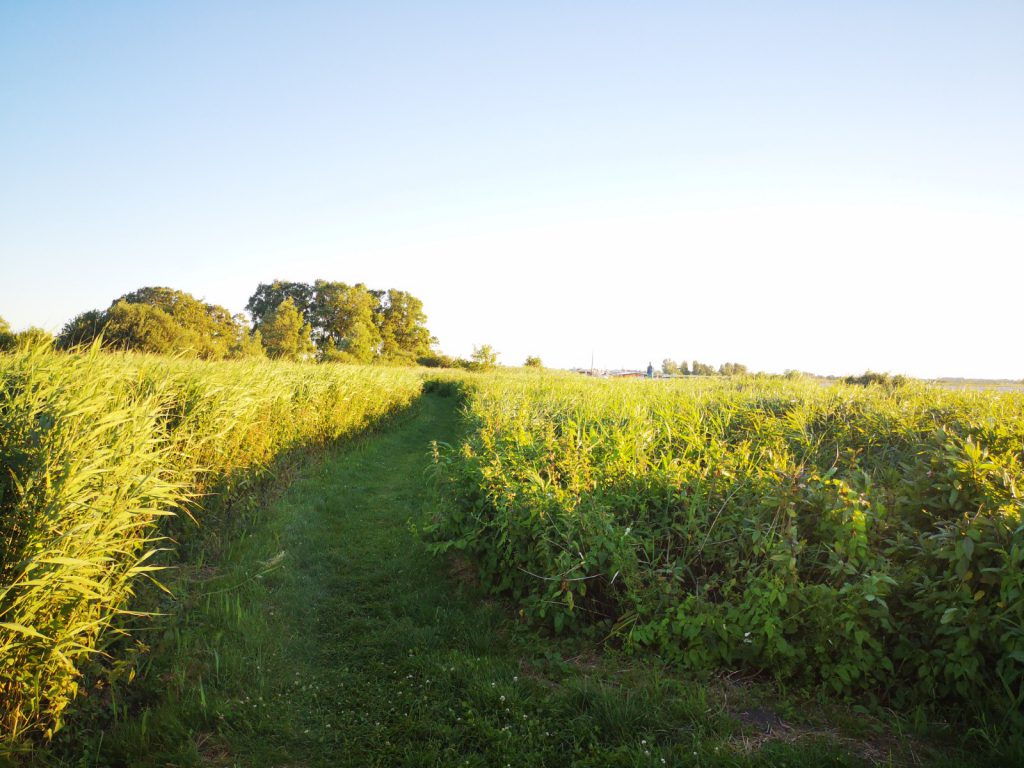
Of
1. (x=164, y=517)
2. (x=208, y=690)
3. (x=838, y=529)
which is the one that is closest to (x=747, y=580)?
(x=838, y=529)

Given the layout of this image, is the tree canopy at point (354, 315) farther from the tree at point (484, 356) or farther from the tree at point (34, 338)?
the tree at point (34, 338)

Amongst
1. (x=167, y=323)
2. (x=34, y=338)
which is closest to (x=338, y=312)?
(x=167, y=323)

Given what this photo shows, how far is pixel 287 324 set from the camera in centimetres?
4175

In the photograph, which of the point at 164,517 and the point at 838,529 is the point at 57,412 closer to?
the point at 164,517

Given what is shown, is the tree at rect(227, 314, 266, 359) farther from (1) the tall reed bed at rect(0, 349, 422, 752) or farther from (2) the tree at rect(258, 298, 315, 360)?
(1) the tall reed bed at rect(0, 349, 422, 752)

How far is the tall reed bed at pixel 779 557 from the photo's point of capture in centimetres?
277

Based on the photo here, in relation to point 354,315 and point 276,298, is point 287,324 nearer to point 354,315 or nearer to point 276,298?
point 354,315

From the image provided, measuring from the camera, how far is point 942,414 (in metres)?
6.63

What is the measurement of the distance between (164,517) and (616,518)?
4167 mm

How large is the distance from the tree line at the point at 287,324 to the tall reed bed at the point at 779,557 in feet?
80.8

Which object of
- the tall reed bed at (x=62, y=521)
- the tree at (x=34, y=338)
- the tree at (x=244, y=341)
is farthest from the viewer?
the tree at (x=244, y=341)

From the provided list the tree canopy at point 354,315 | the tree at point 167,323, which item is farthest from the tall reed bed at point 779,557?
the tree canopy at point 354,315

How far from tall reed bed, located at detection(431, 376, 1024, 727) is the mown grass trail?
36cm

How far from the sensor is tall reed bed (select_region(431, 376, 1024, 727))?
2.77 m
